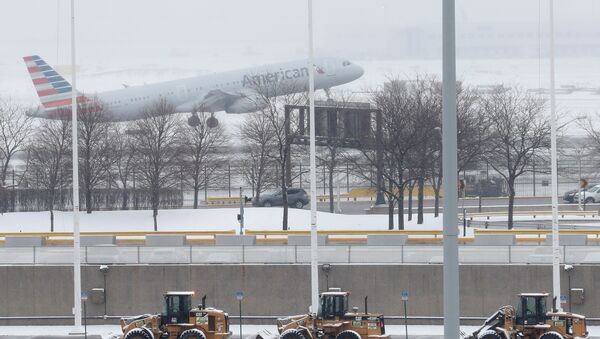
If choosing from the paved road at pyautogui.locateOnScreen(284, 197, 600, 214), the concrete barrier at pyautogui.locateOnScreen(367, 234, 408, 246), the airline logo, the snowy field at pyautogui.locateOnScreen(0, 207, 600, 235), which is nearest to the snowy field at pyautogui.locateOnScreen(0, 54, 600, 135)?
the airline logo

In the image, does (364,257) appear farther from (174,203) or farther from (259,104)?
(259,104)

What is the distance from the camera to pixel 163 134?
231 feet

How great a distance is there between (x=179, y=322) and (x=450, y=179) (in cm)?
1883

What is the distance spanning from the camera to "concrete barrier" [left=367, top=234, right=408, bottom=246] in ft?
125

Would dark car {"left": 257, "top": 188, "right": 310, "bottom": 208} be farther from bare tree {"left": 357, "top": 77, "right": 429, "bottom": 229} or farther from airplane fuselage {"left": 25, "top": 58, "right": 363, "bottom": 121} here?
airplane fuselage {"left": 25, "top": 58, "right": 363, "bottom": 121}

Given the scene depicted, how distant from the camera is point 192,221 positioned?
5622 cm

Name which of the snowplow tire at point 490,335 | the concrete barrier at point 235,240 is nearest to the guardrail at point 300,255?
the concrete barrier at point 235,240

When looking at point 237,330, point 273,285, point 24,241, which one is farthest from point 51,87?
point 237,330

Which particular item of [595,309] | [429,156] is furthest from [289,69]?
[595,309]

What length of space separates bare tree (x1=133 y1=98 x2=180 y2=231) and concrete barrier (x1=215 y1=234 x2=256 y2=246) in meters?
14.7

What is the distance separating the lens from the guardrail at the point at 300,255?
3500 cm

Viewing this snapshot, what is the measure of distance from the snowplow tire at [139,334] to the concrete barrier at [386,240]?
11398mm

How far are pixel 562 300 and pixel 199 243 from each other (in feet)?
44.3

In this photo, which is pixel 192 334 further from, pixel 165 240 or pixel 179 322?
pixel 165 240
